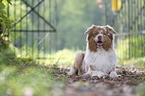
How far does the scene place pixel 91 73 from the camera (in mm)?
4887

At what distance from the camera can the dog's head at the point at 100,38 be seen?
4.77 meters

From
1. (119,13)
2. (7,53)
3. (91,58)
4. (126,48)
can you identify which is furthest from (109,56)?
(119,13)

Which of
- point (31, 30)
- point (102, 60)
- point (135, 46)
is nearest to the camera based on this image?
point (102, 60)

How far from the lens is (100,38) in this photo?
471 centimetres

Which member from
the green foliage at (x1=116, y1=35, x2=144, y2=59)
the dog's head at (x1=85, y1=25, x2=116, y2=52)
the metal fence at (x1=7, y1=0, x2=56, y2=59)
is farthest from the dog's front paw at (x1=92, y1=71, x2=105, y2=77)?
the green foliage at (x1=116, y1=35, x2=144, y2=59)

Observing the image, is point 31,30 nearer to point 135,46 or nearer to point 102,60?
point 135,46

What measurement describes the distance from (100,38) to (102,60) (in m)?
0.54

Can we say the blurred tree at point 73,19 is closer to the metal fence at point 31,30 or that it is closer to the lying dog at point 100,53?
Answer: the metal fence at point 31,30

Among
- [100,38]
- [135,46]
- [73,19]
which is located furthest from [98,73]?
[73,19]

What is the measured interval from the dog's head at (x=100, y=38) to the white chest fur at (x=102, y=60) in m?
0.10

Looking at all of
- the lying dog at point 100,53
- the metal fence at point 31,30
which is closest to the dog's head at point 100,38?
the lying dog at point 100,53

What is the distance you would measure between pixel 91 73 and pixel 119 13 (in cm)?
1010

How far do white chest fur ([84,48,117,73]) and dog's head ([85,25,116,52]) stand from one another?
0.33ft

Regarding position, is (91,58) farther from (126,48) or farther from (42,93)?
(126,48)
